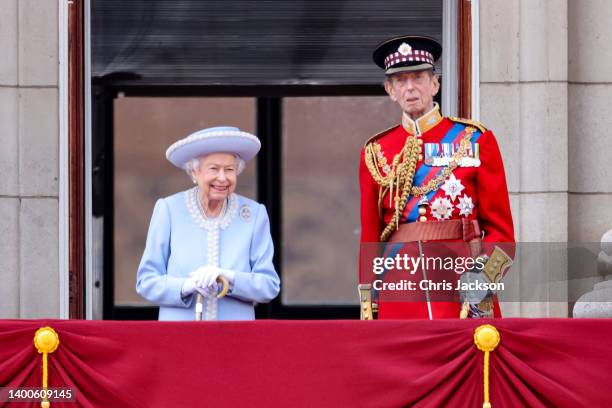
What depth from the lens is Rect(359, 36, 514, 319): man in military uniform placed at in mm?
7836

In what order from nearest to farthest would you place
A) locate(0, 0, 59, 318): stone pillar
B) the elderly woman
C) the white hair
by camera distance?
the elderly woman < the white hair < locate(0, 0, 59, 318): stone pillar

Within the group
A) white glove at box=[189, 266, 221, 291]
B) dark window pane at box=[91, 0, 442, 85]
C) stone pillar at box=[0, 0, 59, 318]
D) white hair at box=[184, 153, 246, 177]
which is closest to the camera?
white glove at box=[189, 266, 221, 291]

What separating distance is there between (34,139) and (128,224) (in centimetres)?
425

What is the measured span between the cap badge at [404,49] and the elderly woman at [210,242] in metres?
0.84

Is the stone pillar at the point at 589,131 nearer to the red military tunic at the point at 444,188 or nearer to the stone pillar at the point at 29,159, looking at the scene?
the red military tunic at the point at 444,188

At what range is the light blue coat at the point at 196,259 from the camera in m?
7.62

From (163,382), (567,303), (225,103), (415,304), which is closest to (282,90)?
(225,103)

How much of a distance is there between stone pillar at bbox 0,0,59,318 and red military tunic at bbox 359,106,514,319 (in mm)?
2549

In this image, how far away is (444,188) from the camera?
7.90m

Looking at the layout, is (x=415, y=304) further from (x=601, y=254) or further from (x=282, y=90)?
(x=282, y=90)

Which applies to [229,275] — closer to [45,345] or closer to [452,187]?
[45,345]

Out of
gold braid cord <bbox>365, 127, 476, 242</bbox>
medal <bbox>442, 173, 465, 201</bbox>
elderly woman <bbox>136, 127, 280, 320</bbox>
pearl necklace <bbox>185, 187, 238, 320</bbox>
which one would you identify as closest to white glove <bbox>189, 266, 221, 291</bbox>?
elderly woman <bbox>136, 127, 280, 320</bbox>

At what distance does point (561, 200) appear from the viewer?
9.93 meters

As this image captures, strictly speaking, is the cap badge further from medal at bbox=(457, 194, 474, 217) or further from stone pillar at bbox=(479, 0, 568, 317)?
stone pillar at bbox=(479, 0, 568, 317)
